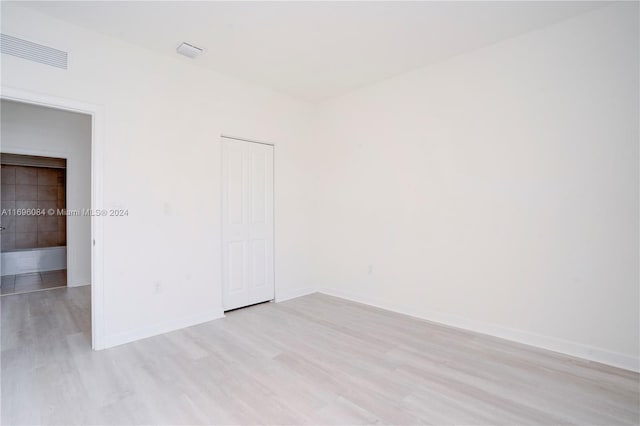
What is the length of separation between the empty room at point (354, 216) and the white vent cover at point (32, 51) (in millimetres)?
16

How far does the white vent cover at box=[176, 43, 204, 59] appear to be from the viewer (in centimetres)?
314

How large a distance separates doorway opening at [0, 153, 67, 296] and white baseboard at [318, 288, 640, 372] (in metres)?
6.19

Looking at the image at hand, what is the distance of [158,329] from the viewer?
327 cm

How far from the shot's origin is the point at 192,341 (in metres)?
3.06

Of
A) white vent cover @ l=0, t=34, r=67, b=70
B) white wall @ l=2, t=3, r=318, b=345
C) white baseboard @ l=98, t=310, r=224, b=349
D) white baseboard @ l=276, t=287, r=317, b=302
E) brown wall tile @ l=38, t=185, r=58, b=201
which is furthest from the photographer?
brown wall tile @ l=38, t=185, r=58, b=201

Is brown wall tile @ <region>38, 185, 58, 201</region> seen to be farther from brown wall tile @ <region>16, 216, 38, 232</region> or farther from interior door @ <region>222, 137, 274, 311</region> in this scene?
interior door @ <region>222, 137, 274, 311</region>

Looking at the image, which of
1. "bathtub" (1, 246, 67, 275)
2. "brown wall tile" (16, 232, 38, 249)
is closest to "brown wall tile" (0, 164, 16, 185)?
"brown wall tile" (16, 232, 38, 249)

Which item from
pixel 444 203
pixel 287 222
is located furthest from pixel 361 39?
pixel 287 222

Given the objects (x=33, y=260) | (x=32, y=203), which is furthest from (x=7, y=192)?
(x=33, y=260)

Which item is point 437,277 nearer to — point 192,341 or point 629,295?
point 629,295

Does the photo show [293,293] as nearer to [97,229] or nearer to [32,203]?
[97,229]

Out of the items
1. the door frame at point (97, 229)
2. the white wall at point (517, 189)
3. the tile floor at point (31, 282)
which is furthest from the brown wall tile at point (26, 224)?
the white wall at point (517, 189)

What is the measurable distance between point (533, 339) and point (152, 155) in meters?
4.09

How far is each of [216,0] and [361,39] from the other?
1344 millimetres
